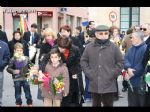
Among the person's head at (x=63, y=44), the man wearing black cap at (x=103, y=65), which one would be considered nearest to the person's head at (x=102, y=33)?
the man wearing black cap at (x=103, y=65)

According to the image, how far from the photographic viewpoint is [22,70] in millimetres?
11328

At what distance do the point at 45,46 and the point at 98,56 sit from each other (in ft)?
6.47

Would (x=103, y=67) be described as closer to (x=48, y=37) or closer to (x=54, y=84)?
(x=54, y=84)

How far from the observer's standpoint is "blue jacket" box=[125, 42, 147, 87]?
9438mm

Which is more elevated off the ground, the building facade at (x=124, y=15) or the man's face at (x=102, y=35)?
the man's face at (x=102, y=35)

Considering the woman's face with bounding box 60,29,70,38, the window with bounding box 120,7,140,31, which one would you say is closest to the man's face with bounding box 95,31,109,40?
A: the woman's face with bounding box 60,29,70,38

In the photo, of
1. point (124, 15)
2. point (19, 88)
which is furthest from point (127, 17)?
point (19, 88)

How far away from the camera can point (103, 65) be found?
908 centimetres

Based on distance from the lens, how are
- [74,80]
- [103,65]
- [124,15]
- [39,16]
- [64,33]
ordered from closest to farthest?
[103,65]
[74,80]
[64,33]
[124,15]
[39,16]

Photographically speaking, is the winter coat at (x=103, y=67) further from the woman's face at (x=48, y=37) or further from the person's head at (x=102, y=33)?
the woman's face at (x=48, y=37)

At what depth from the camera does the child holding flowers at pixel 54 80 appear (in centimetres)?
949

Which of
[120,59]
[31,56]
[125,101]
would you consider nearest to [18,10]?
[31,56]

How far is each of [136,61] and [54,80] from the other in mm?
1618

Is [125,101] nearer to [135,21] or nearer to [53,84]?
[53,84]
